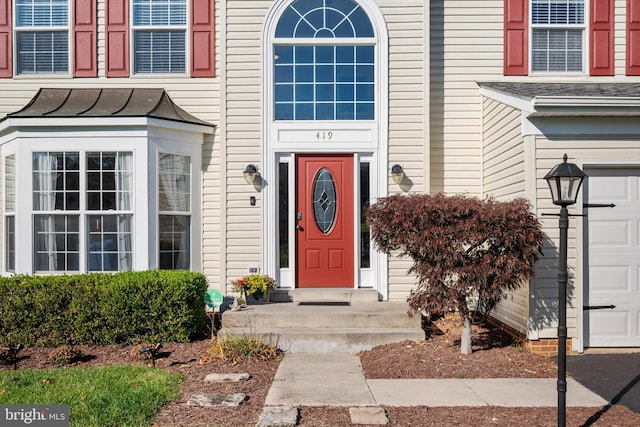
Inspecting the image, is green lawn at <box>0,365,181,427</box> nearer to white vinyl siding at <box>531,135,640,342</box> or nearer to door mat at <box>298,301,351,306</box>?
door mat at <box>298,301,351,306</box>

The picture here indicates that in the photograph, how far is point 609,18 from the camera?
9.05 metres

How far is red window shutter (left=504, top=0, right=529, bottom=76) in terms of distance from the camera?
9.00 metres

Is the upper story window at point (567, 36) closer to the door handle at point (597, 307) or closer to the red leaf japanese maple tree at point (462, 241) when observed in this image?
the red leaf japanese maple tree at point (462, 241)

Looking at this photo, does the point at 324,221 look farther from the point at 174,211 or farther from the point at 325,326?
the point at 174,211

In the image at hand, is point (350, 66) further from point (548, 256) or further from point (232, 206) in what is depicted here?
point (548, 256)

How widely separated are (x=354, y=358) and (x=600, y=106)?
4.21 m

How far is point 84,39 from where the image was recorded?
29.9ft

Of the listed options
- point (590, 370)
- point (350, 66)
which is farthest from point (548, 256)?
point (350, 66)

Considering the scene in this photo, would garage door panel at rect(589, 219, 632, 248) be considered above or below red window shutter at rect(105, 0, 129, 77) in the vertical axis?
below

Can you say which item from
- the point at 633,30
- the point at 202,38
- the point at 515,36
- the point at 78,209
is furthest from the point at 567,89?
the point at 78,209

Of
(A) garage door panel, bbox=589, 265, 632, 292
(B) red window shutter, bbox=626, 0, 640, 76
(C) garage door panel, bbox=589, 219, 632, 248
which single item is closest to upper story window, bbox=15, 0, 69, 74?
(C) garage door panel, bbox=589, 219, 632, 248

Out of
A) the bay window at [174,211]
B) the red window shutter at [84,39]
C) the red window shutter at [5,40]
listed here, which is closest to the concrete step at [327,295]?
the bay window at [174,211]

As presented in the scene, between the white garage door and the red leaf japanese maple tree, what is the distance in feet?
3.16

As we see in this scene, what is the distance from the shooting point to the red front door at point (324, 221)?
340 inches
